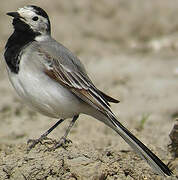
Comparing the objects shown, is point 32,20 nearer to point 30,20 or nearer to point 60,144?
point 30,20

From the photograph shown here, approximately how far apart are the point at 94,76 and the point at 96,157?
210 inches

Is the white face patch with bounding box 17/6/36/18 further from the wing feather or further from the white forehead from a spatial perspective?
the wing feather

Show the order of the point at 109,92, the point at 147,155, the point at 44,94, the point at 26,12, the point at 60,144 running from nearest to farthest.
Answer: the point at 147,155
the point at 44,94
the point at 60,144
the point at 26,12
the point at 109,92

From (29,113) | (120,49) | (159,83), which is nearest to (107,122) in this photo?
(29,113)

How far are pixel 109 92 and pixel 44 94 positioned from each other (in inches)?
171

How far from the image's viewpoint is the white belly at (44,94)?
5848 millimetres

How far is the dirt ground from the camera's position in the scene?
567 centimetres

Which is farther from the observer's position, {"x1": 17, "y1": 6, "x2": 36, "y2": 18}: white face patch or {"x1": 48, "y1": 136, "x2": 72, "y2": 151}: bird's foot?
{"x1": 17, "y1": 6, "x2": 36, "y2": 18}: white face patch

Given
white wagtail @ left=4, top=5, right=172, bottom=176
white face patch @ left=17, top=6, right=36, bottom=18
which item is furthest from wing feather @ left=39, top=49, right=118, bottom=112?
white face patch @ left=17, top=6, right=36, bottom=18

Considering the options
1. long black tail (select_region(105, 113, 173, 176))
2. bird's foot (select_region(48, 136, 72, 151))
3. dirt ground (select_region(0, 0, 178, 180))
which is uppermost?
long black tail (select_region(105, 113, 173, 176))

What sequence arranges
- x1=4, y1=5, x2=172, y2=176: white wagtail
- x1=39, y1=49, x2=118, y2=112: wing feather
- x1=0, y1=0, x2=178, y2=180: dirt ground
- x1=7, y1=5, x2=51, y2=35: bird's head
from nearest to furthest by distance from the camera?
x1=0, y1=0, x2=178, y2=180: dirt ground < x1=4, y1=5, x2=172, y2=176: white wagtail < x1=39, y1=49, x2=118, y2=112: wing feather < x1=7, y1=5, x2=51, y2=35: bird's head

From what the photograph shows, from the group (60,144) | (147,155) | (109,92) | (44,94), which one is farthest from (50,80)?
(109,92)

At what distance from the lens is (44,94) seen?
5855mm

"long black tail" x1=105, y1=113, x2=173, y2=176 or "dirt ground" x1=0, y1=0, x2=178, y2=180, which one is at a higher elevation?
"long black tail" x1=105, y1=113, x2=173, y2=176
